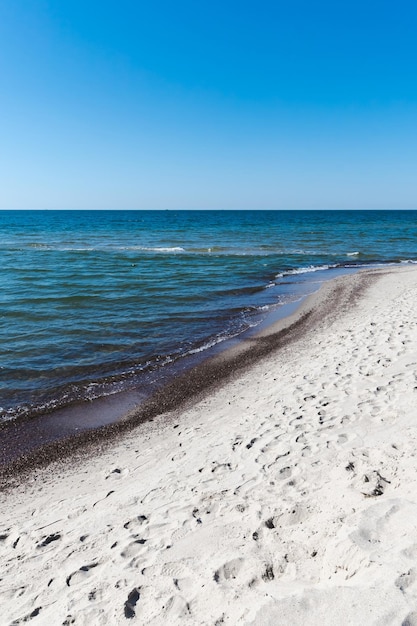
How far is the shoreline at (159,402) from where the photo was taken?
657cm

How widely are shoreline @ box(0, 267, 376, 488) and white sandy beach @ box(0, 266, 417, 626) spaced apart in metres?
0.37

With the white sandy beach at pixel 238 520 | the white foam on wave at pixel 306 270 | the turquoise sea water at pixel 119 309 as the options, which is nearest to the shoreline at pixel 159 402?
the white sandy beach at pixel 238 520

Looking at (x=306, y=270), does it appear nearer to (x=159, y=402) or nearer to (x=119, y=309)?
(x=119, y=309)

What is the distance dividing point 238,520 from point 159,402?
4.52 metres

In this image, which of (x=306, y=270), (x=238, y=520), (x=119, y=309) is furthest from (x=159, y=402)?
(x=306, y=270)

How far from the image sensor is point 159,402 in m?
8.38

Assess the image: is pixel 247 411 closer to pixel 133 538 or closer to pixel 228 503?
pixel 228 503

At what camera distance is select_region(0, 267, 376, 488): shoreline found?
21.5ft

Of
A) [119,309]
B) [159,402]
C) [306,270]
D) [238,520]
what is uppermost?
[306,270]

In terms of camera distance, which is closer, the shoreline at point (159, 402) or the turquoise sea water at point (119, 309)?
the shoreline at point (159, 402)

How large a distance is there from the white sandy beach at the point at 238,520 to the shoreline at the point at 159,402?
14.7 inches

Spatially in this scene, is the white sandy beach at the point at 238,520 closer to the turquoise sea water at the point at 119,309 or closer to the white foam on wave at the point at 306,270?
the turquoise sea water at the point at 119,309

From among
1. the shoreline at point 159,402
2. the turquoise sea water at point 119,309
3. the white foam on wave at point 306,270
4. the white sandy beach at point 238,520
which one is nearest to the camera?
the white sandy beach at point 238,520

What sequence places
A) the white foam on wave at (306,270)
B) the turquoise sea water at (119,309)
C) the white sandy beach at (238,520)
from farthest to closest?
the white foam on wave at (306,270)
the turquoise sea water at (119,309)
the white sandy beach at (238,520)
